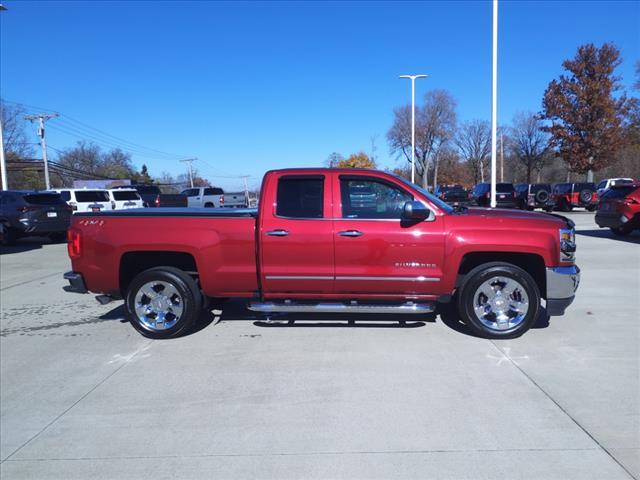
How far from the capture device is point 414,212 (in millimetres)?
5152

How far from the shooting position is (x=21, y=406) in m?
4.09

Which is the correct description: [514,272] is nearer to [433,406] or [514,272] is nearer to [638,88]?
[433,406]

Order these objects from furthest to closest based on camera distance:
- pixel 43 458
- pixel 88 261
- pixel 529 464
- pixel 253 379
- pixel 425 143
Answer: pixel 425 143
pixel 88 261
pixel 253 379
pixel 43 458
pixel 529 464

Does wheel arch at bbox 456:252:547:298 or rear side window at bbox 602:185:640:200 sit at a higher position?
rear side window at bbox 602:185:640:200

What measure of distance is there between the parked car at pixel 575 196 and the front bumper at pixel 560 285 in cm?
2561

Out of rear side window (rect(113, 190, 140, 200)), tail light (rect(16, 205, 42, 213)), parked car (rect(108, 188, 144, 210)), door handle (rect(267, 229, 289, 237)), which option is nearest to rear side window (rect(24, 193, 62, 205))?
tail light (rect(16, 205, 42, 213))

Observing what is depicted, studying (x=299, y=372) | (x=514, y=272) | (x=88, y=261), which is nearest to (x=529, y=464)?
(x=299, y=372)

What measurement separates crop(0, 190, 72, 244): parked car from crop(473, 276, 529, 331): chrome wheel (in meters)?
14.4

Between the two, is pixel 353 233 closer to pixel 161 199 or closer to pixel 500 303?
pixel 500 303

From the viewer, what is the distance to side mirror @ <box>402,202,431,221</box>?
509cm

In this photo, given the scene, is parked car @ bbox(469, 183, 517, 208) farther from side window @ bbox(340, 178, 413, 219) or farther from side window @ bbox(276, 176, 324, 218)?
side window @ bbox(276, 176, 324, 218)

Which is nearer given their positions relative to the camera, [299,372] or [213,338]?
[299,372]

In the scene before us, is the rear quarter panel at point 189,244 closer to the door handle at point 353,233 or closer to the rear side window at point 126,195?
the door handle at point 353,233

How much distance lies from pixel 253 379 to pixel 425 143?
59616 millimetres
